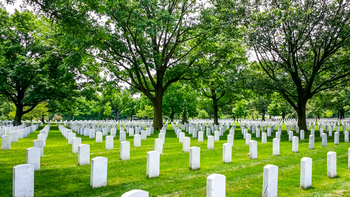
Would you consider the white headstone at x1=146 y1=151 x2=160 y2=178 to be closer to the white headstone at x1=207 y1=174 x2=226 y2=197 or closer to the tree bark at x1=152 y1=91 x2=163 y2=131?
the white headstone at x1=207 y1=174 x2=226 y2=197

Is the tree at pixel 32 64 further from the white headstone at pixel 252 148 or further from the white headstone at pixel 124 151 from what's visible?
the white headstone at pixel 252 148

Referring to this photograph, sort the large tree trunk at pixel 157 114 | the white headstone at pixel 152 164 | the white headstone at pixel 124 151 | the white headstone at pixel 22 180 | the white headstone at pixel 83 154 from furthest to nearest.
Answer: the large tree trunk at pixel 157 114 → the white headstone at pixel 124 151 → the white headstone at pixel 83 154 → the white headstone at pixel 152 164 → the white headstone at pixel 22 180

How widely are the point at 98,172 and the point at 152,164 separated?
1364mm

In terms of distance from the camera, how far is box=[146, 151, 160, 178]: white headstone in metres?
6.24

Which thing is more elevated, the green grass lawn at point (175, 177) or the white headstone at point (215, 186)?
the white headstone at point (215, 186)

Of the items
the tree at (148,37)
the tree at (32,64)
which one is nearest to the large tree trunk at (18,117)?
the tree at (32,64)

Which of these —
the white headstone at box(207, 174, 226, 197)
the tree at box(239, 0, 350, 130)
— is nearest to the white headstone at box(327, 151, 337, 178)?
the white headstone at box(207, 174, 226, 197)

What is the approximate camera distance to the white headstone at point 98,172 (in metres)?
5.41

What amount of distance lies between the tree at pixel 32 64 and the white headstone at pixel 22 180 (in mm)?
18400

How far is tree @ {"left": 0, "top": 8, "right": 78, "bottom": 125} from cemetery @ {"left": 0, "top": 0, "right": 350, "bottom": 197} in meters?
0.13

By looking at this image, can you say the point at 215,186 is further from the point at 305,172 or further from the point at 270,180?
the point at 305,172

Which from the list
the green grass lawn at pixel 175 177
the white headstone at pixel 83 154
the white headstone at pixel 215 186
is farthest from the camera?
the white headstone at pixel 83 154

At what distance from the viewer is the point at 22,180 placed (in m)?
4.56

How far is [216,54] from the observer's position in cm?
2158
